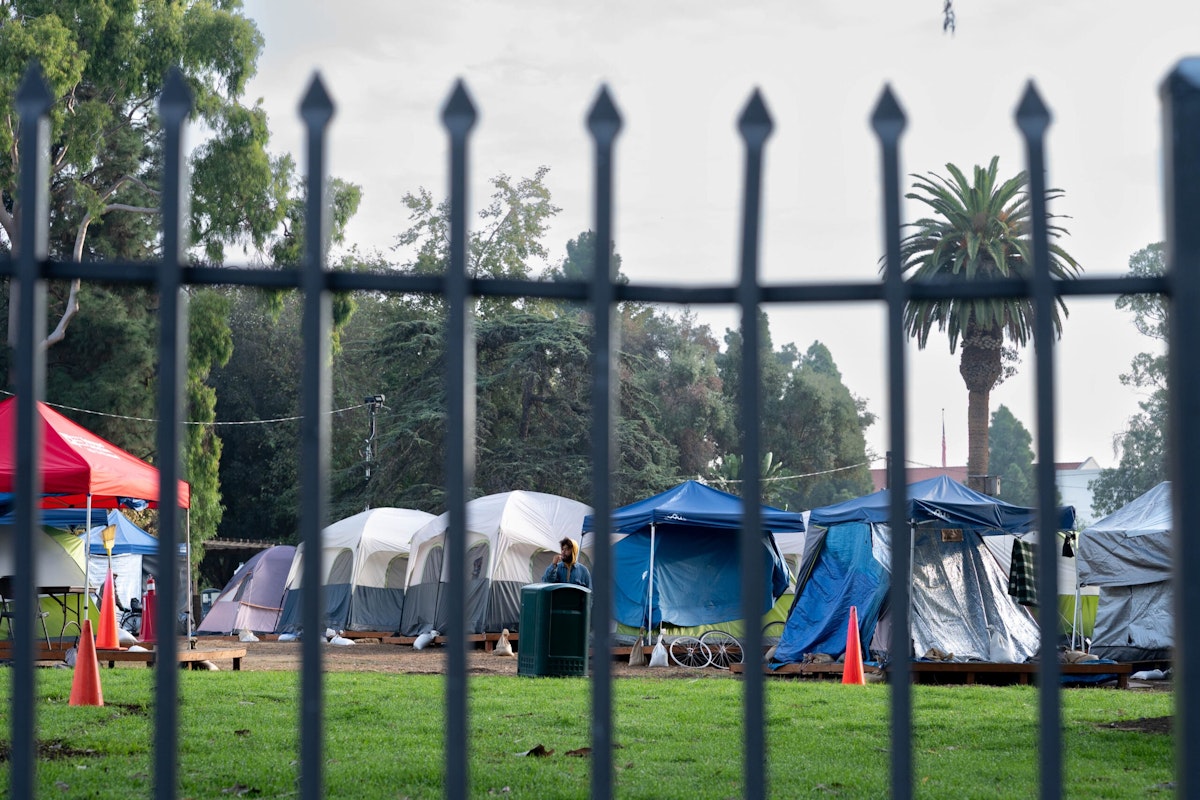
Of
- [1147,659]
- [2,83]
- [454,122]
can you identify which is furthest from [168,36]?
[454,122]

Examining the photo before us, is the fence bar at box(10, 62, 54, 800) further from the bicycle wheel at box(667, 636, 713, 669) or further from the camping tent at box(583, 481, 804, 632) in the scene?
the camping tent at box(583, 481, 804, 632)

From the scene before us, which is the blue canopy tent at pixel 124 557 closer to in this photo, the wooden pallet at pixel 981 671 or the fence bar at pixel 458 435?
the wooden pallet at pixel 981 671

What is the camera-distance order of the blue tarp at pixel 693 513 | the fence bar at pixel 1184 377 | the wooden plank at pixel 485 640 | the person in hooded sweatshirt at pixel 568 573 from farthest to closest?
the wooden plank at pixel 485 640 → the blue tarp at pixel 693 513 → the person in hooded sweatshirt at pixel 568 573 → the fence bar at pixel 1184 377

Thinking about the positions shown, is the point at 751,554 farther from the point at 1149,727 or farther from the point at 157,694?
the point at 1149,727

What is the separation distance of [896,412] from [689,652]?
1441cm

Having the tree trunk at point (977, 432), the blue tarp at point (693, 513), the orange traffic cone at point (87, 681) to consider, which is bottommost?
the orange traffic cone at point (87, 681)

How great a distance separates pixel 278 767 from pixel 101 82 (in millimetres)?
21283

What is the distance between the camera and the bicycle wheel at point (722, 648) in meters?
16.1

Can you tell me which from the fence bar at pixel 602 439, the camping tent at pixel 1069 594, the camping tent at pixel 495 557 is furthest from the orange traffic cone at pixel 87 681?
the camping tent at pixel 1069 594

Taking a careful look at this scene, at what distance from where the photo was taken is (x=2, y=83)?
21922 mm

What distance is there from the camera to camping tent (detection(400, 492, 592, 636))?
2200cm

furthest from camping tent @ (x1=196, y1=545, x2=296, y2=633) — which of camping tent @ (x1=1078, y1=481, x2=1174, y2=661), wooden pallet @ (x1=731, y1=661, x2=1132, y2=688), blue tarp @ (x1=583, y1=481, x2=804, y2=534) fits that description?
camping tent @ (x1=1078, y1=481, x2=1174, y2=661)

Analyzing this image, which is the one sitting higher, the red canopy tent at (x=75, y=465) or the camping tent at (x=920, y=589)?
the red canopy tent at (x=75, y=465)

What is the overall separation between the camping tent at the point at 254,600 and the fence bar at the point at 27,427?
24.8m
